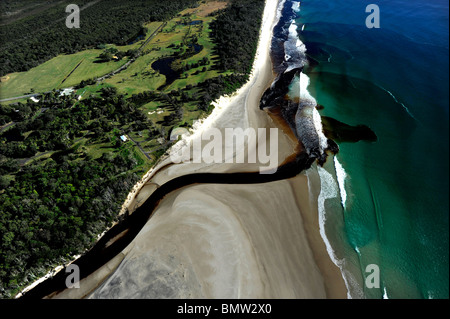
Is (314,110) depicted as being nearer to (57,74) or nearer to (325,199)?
(325,199)

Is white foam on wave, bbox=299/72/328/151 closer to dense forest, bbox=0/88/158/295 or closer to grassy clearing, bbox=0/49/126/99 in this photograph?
dense forest, bbox=0/88/158/295

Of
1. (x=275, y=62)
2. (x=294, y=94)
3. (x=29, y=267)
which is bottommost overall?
(x=29, y=267)

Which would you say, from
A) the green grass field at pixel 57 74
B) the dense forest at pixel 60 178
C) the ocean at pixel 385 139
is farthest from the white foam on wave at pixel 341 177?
the green grass field at pixel 57 74

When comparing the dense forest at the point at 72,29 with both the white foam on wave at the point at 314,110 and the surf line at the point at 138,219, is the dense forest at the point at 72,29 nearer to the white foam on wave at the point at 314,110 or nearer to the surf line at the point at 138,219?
the white foam on wave at the point at 314,110

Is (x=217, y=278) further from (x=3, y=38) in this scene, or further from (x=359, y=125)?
(x=3, y=38)
